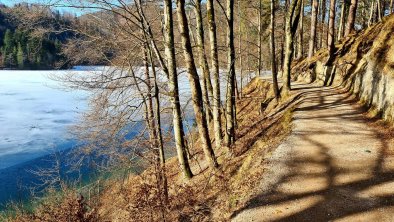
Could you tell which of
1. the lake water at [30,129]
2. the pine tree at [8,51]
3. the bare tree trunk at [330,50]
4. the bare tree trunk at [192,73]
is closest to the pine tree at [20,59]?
the pine tree at [8,51]

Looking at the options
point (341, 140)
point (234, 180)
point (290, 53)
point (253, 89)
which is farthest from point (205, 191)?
point (253, 89)

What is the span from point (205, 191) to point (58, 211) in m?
4.75

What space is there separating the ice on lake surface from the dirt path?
8363 mm

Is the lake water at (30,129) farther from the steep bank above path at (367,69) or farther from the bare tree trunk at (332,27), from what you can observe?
the bare tree trunk at (332,27)

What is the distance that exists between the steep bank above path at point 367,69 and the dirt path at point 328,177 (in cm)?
92

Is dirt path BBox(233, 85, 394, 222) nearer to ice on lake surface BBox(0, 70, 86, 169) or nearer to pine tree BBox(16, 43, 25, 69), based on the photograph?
ice on lake surface BBox(0, 70, 86, 169)

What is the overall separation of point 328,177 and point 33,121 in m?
25.7

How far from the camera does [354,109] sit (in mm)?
11547

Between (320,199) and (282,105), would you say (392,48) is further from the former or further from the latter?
(320,199)

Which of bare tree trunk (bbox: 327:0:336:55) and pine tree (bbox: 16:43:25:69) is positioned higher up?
pine tree (bbox: 16:43:25:69)

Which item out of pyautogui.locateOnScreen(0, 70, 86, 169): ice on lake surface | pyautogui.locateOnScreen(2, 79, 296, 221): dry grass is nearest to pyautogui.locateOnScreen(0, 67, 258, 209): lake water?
pyautogui.locateOnScreen(0, 70, 86, 169): ice on lake surface

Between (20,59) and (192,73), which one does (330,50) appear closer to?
(192,73)

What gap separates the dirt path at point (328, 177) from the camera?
20.6 feet

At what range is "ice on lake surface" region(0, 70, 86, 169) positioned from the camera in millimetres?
19888
